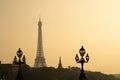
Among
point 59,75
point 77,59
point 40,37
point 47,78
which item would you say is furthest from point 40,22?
point 77,59

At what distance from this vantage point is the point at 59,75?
599 ft

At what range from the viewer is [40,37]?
187125 mm

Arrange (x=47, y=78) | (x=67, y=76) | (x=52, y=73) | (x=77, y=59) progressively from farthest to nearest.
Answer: (x=67, y=76) < (x=52, y=73) < (x=47, y=78) < (x=77, y=59)

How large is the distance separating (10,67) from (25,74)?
19.1 m

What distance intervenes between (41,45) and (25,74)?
1368 cm

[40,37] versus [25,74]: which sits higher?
[40,37]

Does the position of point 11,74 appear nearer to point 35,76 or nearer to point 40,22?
point 35,76

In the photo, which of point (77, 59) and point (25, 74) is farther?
point (25, 74)

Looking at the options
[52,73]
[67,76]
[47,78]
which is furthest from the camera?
[67,76]

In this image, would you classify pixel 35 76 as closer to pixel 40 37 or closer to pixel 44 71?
pixel 44 71

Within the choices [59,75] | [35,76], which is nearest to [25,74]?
[35,76]

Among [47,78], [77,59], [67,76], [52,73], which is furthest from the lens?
[67,76]

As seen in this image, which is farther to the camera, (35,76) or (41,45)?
(41,45)

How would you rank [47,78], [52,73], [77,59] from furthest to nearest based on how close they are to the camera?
[52,73] < [47,78] < [77,59]
